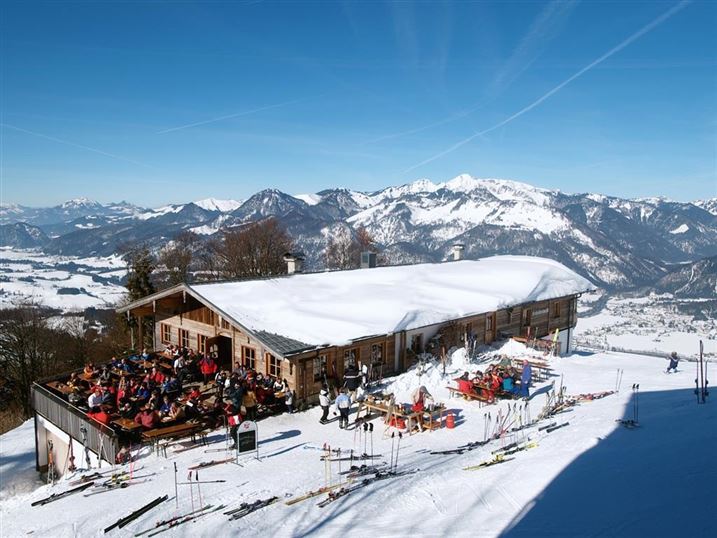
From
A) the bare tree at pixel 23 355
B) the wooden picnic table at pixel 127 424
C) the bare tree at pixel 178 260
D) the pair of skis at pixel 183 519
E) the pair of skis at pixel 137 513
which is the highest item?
the bare tree at pixel 178 260

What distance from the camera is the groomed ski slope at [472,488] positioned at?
7.48 metres

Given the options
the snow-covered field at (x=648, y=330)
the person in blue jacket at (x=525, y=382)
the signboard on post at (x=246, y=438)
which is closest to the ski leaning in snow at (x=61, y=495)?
the signboard on post at (x=246, y=438)

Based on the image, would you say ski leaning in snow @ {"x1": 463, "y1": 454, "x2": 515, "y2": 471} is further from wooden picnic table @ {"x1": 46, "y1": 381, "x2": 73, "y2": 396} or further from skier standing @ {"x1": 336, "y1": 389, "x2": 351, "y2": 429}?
wooden picnic table @ {"x1": 46, "y1": 381, "x2": 73, "y2": 396}

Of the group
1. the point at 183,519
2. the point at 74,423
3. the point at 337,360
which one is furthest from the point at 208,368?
the point at 183,519

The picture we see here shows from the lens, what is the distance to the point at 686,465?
877 cm

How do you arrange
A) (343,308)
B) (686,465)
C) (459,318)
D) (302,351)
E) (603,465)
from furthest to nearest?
(459,318) < (343,308) < (302,351) < (603,465) < (686,465)

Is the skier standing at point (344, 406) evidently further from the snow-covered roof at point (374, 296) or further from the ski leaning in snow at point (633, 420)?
the ski leaning in snow at point (633, 420)

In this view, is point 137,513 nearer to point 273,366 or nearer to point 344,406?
point 344,406

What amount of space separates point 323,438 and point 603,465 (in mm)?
7536

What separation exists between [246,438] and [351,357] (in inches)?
258

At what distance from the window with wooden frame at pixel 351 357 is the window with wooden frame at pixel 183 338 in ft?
27.3

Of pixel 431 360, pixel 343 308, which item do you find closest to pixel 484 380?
pixel 431 360

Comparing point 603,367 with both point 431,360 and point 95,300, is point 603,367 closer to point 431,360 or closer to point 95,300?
point 431,360

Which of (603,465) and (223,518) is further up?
(603,465)
